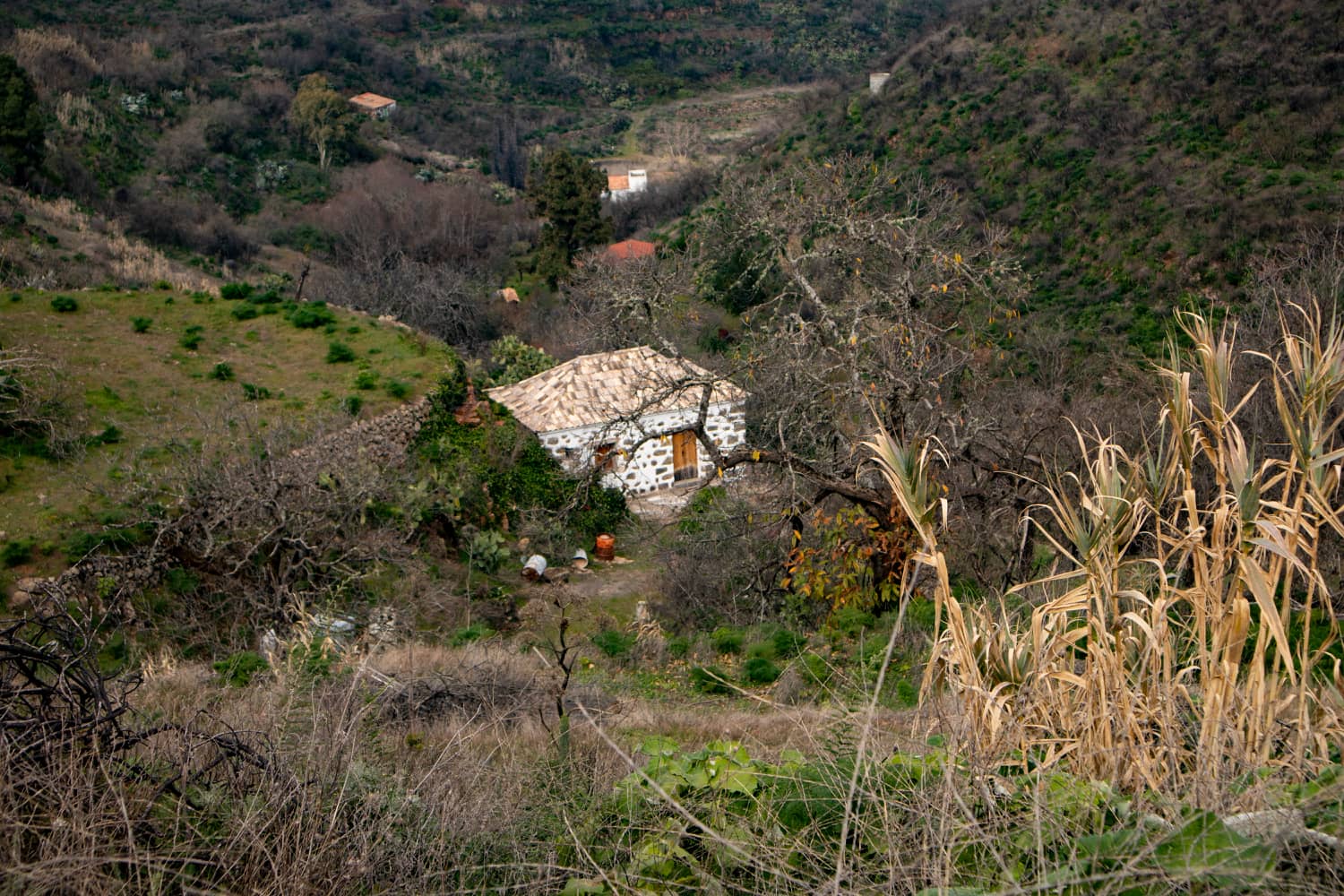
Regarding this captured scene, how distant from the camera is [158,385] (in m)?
13.4

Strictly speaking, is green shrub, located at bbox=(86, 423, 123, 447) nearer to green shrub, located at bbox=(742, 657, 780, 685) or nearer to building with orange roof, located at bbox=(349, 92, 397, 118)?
green shrub, located at bbox=(742, 657, 780, 685)

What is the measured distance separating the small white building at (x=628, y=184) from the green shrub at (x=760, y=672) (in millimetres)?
35650

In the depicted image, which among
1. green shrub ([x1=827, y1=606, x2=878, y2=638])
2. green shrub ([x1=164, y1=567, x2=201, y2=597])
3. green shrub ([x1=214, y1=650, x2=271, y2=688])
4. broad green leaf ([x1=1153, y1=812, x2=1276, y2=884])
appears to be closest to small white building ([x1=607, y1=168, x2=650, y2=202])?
green shrub ([x1=164, y1=567, x2=201, y2=597])

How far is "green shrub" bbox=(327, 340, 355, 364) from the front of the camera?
15.1 meters

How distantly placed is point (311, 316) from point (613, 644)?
34.9 feet

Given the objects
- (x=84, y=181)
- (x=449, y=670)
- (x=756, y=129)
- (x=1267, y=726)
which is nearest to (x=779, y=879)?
(x=1267, y=726)

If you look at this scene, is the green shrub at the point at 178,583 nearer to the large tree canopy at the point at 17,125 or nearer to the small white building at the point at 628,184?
the large tree canopy at the point at 17,125

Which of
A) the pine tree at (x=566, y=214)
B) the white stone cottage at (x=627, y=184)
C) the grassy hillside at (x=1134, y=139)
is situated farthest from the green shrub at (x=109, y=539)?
the white stone cottage at (x=627, y=184)

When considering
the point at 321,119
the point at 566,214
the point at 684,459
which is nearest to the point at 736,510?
the point at 684,459

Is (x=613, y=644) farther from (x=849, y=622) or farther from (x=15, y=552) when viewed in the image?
(x=15, y=552)

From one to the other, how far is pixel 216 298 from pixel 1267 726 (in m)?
18.0

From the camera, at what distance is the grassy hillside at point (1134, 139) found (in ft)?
65.3

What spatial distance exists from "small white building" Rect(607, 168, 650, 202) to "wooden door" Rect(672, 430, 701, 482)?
2505cm

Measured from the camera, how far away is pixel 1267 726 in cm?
218
